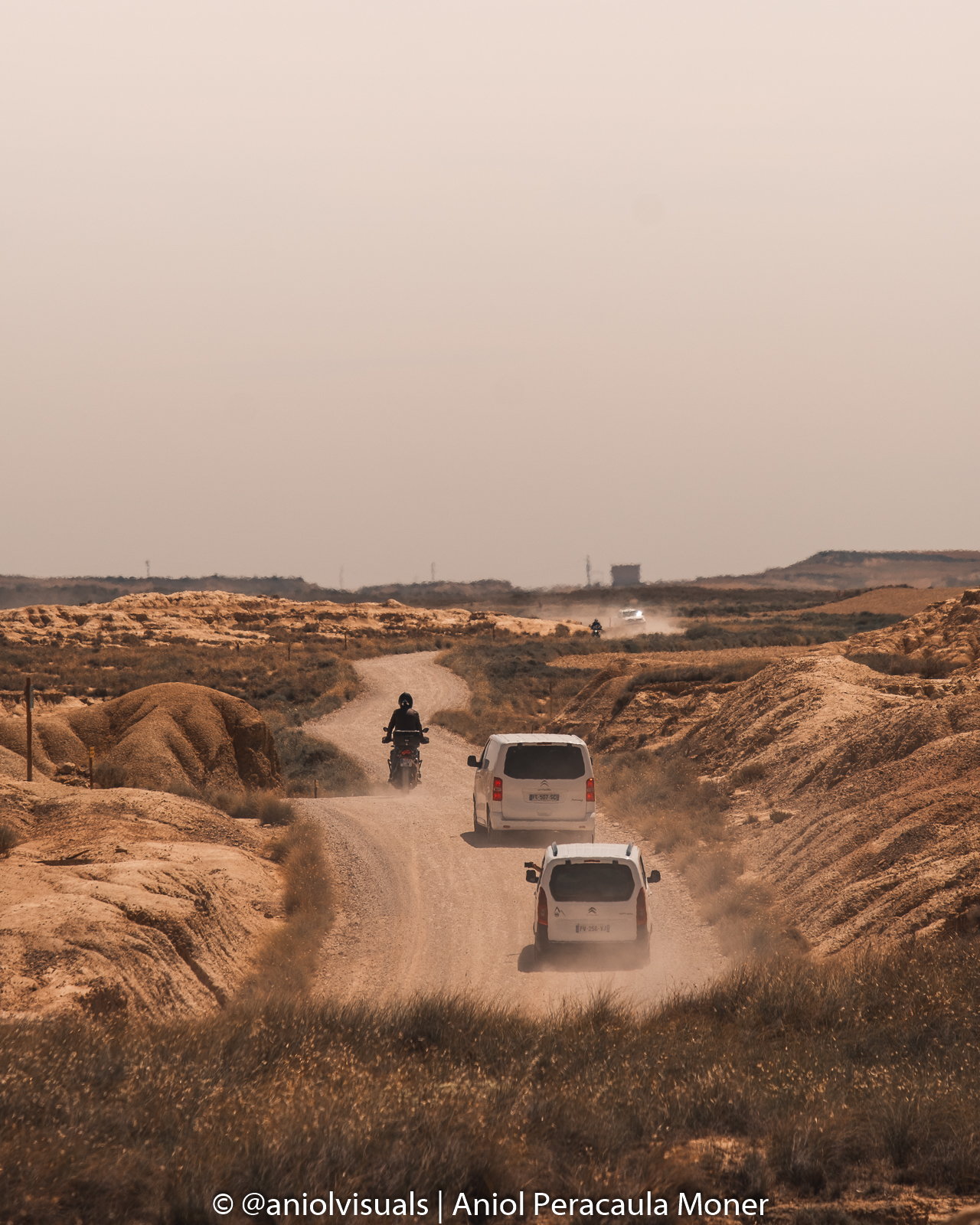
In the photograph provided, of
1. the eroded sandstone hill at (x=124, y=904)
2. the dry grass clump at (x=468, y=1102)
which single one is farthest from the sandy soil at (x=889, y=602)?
the dry grass clump at (x=468, y=1102)

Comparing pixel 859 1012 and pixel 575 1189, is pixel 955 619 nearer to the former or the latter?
pixel 859 1012

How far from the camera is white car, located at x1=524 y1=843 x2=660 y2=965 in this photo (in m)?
14.2

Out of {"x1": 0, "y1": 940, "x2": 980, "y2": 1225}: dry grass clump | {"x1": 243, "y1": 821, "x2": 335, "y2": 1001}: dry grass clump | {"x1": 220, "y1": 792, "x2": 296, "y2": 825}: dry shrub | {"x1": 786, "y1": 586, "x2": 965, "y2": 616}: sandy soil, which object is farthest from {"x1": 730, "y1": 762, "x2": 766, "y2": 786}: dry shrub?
{"x1": 786, "y1": 586, "x2": 965, "y2": 616}: sandy soil

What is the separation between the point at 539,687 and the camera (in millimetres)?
53531

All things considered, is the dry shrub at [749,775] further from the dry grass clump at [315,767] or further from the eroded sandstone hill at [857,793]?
the dry grass clump at [315,767]

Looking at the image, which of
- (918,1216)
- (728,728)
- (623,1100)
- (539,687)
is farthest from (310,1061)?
(539,687)

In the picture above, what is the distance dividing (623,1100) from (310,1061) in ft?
7.92

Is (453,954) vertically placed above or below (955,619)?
below

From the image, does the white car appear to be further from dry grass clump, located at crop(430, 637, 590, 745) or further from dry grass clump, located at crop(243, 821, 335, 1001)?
dry grass clump, located at crop(430, 637, 590, 745)

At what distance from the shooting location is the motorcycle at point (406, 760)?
2800cm

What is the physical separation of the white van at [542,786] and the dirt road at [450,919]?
806mm

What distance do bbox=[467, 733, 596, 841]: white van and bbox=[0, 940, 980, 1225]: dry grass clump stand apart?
10.3 metres

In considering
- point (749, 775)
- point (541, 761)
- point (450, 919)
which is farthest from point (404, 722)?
point (450, 919)

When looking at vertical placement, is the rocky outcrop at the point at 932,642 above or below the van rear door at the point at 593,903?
above
